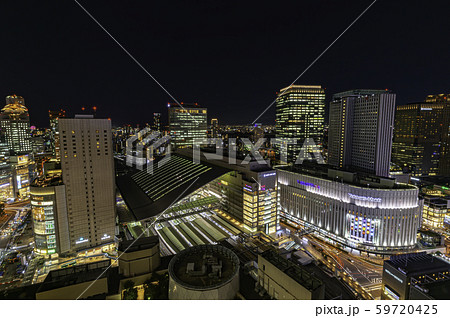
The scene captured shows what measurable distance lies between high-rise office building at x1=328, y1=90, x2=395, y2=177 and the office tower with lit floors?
6084 centimetres

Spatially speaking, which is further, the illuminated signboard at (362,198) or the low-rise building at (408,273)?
the illuminated signboard at (362,198)

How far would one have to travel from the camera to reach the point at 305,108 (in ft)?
297

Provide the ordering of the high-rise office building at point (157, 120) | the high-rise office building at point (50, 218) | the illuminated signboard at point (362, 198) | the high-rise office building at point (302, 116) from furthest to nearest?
the high-rise office building at point (157, 120) → the high-rise office building at point (302, 116) → the illuminated signboard at point (362, 198) → the high-rise office building at point (50, 218)

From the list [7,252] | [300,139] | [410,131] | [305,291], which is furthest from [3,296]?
[410,131]

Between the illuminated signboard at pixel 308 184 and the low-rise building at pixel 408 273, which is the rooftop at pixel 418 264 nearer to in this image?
the low-rise building at pixel 408 273

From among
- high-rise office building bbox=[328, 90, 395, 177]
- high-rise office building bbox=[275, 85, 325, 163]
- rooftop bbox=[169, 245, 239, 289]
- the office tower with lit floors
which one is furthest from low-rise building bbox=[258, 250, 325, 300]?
high-rise office building bbox=[275, 85, 325, 163]

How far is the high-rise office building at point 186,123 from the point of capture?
9319 cm

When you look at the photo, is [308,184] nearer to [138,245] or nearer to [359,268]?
[359,268]

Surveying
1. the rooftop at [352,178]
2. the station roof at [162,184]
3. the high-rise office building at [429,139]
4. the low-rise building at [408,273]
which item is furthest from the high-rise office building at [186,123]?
the high-rise office building at [429,139]

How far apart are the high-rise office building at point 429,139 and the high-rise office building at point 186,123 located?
3185 inches

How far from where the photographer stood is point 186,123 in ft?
310

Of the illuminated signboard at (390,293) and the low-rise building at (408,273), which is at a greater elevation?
the low-rise building at (408,273)

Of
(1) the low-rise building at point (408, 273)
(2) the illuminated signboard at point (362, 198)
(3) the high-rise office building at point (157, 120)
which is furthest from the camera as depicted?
(3) the high-rise office building at point (157, 120)

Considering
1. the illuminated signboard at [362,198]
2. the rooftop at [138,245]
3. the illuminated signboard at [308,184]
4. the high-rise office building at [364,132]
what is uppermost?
the high-rise office building at [364,132]
